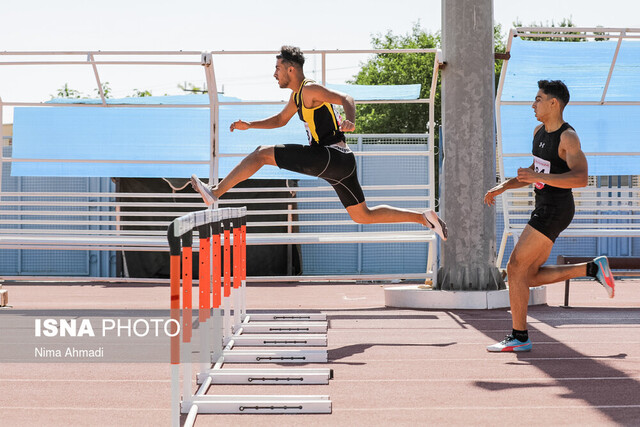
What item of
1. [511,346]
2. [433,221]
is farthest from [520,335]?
[433,221]

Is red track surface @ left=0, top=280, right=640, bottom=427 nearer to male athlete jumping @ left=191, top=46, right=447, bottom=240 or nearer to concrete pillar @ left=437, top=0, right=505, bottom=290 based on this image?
concrete pillar @ left=437, top=0, right=505, bottom=290

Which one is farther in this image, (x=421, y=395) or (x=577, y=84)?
(x=577, y=84)

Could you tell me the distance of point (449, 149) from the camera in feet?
32.6

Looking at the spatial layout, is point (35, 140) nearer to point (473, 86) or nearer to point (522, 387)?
point (473, 86)

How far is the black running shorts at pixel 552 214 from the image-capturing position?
636cm

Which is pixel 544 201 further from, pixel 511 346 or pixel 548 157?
pixel 511 346

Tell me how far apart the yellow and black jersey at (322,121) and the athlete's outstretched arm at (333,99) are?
0.07m

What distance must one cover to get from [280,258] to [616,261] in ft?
24.9

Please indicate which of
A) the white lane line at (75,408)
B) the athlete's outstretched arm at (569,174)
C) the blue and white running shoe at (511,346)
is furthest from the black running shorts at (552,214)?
the white lane line at (75,408)

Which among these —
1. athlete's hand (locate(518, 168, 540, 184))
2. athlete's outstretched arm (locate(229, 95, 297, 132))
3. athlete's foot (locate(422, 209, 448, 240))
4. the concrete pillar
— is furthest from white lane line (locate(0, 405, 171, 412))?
the concrete pillar

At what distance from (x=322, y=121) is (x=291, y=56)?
0.61m

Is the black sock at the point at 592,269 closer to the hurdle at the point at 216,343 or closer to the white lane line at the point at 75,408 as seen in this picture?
the hurdle at the point at 216,343

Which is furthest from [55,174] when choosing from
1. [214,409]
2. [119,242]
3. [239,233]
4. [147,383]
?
[214,409]

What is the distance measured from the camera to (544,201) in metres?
6.42
